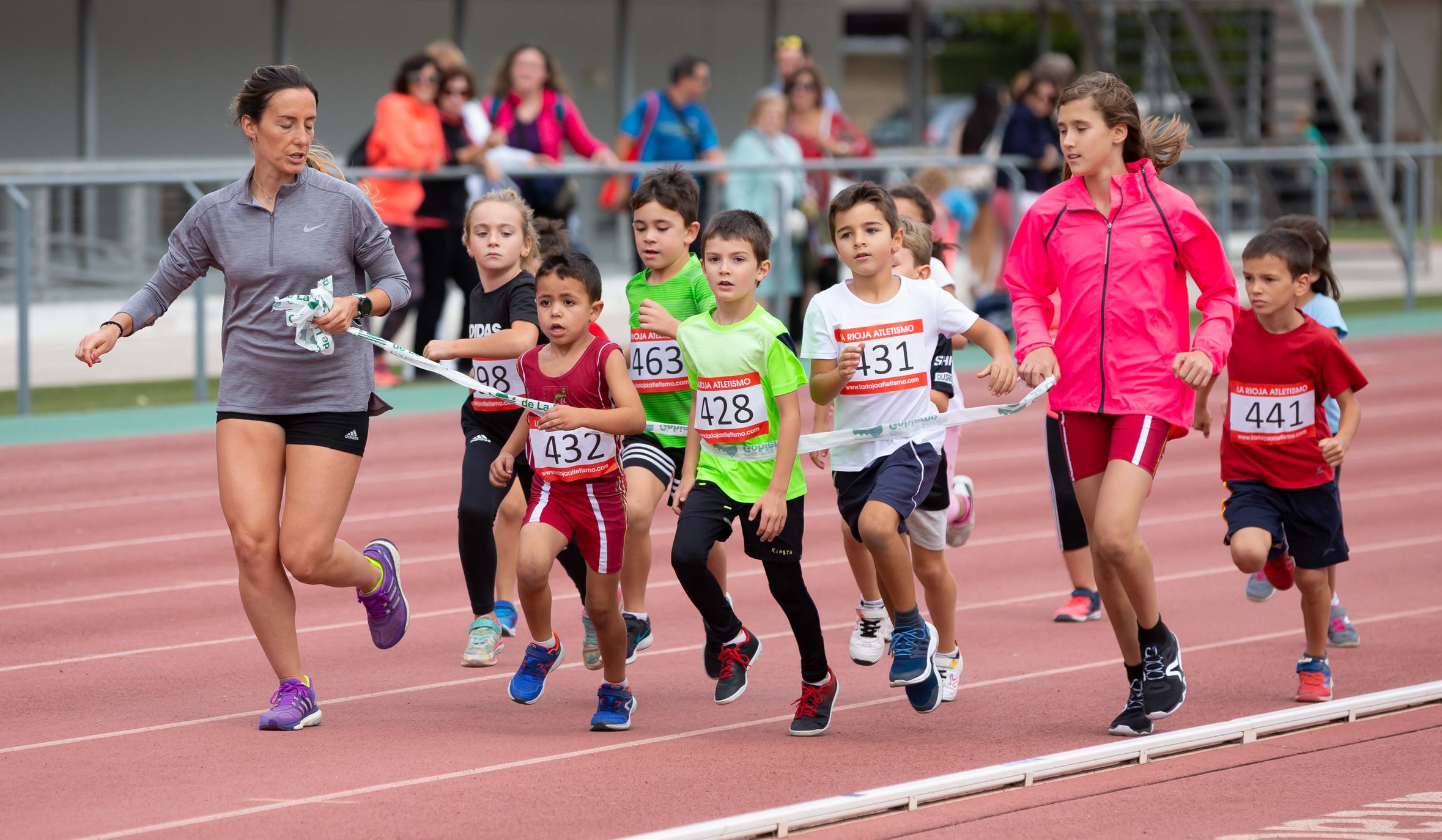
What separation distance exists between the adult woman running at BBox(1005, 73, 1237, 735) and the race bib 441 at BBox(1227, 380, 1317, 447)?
0.65 metres

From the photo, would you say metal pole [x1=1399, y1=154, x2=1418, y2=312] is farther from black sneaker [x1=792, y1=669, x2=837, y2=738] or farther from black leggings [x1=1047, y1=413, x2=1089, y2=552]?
black sneaker [x1=792, y1=669, x2=837, y2=738]

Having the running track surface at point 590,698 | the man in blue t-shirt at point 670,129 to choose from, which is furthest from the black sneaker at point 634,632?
the man in blue t-shirt at point 670,129

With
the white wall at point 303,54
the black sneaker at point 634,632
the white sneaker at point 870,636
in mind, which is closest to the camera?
the white sneaker at point 870,636

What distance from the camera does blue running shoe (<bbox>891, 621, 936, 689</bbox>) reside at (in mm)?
6055

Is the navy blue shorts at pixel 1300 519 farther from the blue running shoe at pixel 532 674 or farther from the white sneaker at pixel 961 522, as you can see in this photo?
the blue running shoe at pixel 532 674

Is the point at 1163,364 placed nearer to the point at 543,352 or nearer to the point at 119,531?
the point at 543,352

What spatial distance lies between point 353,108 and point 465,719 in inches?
660

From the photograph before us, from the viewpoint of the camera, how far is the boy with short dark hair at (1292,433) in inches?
264

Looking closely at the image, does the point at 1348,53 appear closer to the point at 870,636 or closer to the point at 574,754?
the point at 870,636

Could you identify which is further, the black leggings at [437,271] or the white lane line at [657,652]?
the black leggings at [437,271]

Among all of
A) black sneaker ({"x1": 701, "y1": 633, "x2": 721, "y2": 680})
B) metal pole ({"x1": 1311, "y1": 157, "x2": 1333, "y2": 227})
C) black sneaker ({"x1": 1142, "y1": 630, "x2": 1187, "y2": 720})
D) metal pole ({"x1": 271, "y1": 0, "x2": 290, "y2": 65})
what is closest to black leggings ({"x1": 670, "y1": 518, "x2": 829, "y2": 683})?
black sneaker ({"x1": 701, "y1": 633, "x2": 721, "y2": 680})

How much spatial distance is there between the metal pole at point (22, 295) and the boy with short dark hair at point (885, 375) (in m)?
8.66

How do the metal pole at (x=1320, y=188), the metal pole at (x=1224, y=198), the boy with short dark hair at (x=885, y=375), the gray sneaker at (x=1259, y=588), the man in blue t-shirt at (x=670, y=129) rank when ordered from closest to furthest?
1. the boy with short dark hair at (x=885, y=375)
2. the gray sneaker at (x=1259, y=588)
3. the man in blue t-shirt at (x=670, y=129)
4. the metal pole at (x=1224, y=198)
5. the metal pole at (x=1320, y=188)

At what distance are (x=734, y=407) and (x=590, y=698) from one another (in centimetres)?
132
